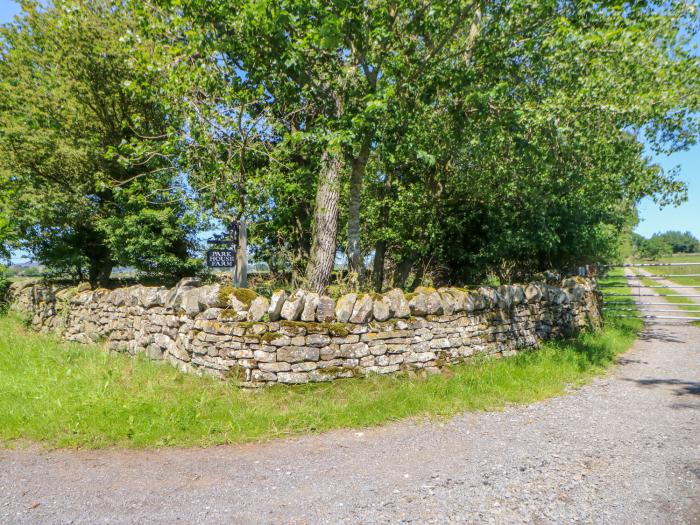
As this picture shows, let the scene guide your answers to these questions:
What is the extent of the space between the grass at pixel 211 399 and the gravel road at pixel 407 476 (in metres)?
0.24

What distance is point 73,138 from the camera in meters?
Result: 12.2

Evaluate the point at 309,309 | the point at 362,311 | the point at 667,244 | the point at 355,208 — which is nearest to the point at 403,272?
the point at 355,208

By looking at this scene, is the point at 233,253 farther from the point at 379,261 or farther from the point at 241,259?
the point at 379,261

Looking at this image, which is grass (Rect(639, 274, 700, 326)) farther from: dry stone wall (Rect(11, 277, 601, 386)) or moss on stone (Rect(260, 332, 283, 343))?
moss on stone (Rect(260, 332, 283, 343))

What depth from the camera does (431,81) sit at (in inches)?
297

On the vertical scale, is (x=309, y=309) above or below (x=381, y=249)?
below

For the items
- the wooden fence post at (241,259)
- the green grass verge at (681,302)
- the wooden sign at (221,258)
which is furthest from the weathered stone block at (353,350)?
the green grass verge at (681,302)

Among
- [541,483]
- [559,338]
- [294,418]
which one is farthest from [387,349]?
[559,338]

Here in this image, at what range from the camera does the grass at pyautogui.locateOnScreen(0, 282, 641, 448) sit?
15.0 ft

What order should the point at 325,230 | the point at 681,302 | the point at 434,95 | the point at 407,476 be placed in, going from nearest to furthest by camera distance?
the point at 407,476, the point at 434,95, the point at 325,230, the point at 681,302

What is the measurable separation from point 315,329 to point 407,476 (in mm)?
2526

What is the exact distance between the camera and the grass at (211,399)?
4.56m

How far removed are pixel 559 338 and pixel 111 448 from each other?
8.32 metres

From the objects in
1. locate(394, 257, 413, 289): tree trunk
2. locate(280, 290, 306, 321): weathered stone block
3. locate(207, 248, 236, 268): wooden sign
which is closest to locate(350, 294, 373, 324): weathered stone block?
locate(280, 290, 306, 321): weathered stone block
